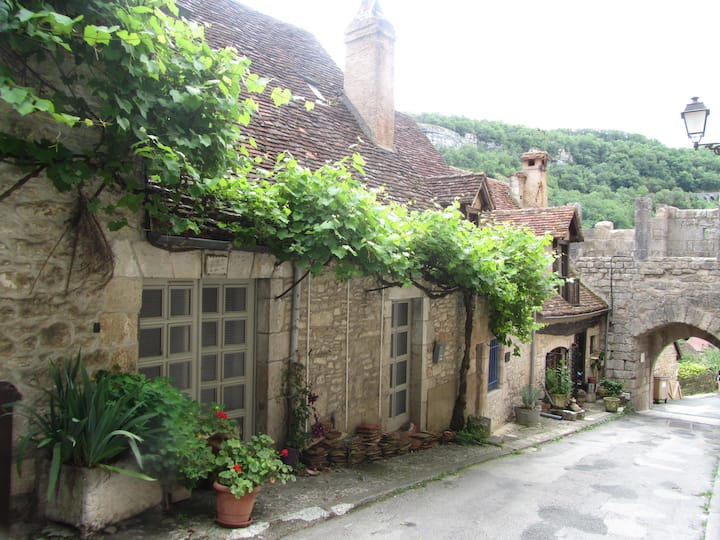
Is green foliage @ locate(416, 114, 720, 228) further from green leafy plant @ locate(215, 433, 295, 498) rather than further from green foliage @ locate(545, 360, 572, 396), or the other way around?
green leafy plant @ locate(215, 433, 295, 498)

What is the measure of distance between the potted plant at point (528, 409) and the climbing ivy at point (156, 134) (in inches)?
333

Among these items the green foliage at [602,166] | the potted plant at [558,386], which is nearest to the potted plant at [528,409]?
the potted plant at [558,386]

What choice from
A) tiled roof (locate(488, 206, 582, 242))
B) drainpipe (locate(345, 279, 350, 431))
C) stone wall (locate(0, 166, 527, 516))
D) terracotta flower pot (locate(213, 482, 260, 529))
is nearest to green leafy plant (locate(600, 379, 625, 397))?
tiled roof (locate(488, 206, 582, 242))

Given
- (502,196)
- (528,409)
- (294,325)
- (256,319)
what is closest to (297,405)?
(294,325)

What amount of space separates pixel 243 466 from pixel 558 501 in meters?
3.97

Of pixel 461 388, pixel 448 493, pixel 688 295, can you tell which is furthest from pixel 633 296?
pixel 448 493

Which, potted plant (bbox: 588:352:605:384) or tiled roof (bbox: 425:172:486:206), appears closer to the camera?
tiled roof (bbox: 425:172:486:206)

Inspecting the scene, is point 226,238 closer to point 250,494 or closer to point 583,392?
point 250,494

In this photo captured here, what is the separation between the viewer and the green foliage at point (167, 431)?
438 cm

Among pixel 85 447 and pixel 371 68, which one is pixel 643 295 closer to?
pixel 371 68

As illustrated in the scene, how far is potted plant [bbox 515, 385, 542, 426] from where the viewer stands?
13.3 metres

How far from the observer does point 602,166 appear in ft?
158

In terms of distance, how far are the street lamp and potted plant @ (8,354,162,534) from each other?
7116 mm

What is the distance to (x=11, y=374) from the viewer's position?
4.18 m
